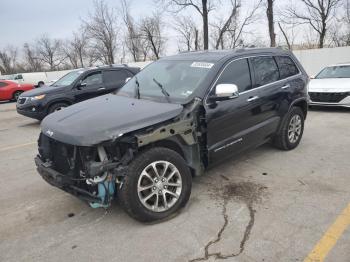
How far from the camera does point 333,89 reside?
964 cm

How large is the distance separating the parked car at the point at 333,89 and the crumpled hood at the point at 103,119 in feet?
23.5

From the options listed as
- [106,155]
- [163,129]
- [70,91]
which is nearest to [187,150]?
[163,129]

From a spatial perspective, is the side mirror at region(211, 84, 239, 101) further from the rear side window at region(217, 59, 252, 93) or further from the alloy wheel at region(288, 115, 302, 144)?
the alloy wheel at region(288, 115, 302, 144)

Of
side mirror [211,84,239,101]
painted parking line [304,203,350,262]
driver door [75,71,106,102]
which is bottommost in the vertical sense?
painted parking line [304,203,350,262]

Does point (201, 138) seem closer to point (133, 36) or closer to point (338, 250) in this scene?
point (338, 250)

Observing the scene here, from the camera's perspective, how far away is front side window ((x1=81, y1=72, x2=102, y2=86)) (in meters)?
10.4

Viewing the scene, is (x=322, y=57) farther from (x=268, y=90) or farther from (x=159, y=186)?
(x=159, y=186)

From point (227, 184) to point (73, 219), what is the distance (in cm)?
203

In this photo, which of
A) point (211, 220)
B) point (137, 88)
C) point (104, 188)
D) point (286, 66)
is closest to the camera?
point (104, 188)

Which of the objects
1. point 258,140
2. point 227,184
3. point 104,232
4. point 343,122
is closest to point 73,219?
point 104,232

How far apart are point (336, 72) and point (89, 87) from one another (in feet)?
25.3

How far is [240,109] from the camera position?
15.1 ft

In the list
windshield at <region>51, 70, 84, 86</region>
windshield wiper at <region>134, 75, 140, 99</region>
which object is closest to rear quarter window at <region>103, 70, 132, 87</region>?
windshield at <region>51, 70, 84, 86</region>

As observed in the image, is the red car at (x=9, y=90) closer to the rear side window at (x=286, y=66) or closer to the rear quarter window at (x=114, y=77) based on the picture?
the rear quarter window at (x=114, y=77)
